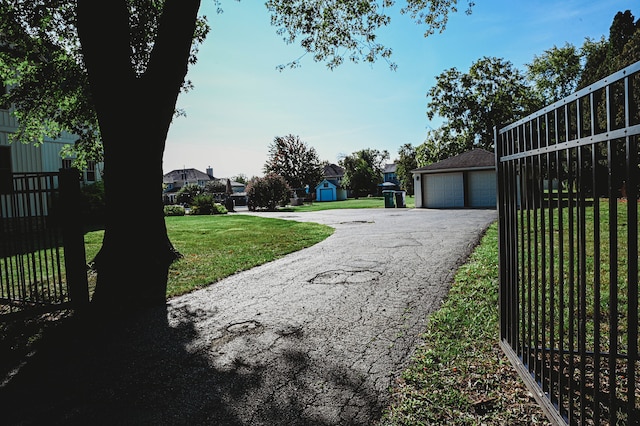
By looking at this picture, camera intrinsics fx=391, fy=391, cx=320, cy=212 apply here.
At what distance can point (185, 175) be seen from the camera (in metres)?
91.0

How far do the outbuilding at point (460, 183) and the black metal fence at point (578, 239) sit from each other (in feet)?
75.8

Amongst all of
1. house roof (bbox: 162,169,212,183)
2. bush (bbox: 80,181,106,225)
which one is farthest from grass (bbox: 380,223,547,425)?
house roof (bbox: 162,169,212,183)

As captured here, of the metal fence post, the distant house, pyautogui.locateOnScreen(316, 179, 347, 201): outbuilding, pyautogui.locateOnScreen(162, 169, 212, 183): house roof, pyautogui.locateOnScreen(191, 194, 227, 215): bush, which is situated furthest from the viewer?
pyautogui.locateOnScreen(162, 169, 212, 183): house roof

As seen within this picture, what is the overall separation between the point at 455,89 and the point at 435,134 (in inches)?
186

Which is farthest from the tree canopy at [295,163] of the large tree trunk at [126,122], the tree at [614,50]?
the large tree trunk at [126,122]

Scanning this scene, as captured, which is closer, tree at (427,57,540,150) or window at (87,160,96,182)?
window at (87,160,96,182)

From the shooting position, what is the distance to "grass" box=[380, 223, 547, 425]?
254 cm

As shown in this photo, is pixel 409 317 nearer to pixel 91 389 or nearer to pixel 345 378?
pixel 345 378

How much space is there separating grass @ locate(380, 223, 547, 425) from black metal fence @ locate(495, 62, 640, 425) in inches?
5.3

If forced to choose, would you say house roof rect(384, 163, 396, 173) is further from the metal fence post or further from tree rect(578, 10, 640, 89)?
the metal fence post

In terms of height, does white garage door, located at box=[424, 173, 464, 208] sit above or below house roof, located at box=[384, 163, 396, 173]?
below

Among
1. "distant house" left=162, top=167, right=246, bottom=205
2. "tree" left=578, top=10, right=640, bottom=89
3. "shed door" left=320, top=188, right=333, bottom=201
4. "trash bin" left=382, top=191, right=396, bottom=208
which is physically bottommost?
"trash bin" left=382, top=191, right=396, bottom=208

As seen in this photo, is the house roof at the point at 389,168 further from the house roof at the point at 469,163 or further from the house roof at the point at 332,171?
the house roof at the point at 469,163

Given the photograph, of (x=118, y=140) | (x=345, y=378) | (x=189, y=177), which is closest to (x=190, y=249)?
(x=118, y=140)
